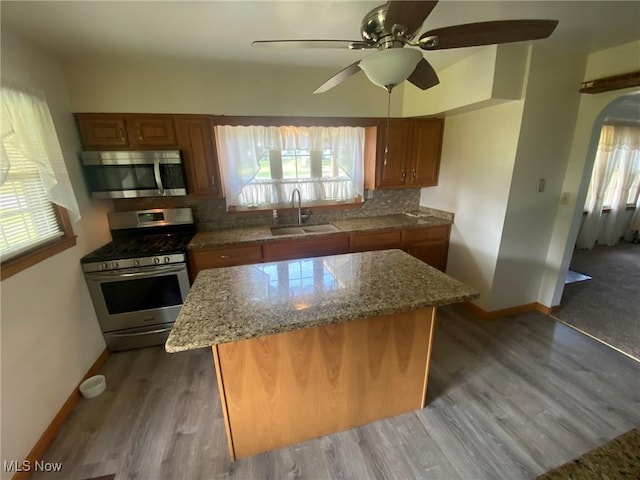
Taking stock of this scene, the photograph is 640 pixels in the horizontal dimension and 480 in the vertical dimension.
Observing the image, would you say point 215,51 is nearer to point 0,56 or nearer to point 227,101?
point 227,101

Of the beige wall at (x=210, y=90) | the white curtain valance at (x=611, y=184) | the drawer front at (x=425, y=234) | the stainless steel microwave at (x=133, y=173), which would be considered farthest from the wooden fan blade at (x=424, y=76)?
the white curtain valance at (x=611, y=184)

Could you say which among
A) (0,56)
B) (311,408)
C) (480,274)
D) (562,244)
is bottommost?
(311,408)

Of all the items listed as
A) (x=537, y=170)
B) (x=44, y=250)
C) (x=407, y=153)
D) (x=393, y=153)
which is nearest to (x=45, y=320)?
(x=44, y=250)

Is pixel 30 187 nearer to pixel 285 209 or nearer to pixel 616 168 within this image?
pixel 285 209

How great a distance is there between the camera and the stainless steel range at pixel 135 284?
7.13 feet

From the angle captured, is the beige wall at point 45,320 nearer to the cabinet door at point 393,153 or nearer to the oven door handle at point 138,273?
the oven door handle at point 138,273

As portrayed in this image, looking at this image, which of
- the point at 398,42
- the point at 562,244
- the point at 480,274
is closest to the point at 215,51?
the point at 398,42

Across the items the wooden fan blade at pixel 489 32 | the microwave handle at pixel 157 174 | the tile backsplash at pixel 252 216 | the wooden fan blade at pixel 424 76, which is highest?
Result: the wooden fan blade at pixel 489 32

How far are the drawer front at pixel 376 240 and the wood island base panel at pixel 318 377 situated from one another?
4.57 feet

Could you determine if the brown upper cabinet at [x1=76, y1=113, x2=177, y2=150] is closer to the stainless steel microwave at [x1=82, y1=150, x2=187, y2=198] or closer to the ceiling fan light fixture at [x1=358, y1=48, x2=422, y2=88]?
the stainless steel microwave at [x1=82, y1=150, x2=187, y2=198]

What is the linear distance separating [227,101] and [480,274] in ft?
10.1

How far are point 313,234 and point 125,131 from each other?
Result: 189cm

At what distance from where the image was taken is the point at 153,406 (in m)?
1.84

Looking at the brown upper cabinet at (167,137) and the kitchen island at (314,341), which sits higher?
the brown upper cabinet at (167,137)
